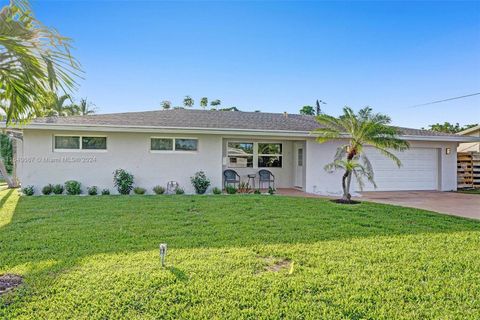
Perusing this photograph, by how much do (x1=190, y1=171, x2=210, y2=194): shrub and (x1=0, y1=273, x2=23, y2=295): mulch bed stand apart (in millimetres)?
9093

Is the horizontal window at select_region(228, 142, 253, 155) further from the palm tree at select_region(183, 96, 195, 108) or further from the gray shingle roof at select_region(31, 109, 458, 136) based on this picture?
the palm tree at select_region(183, 96, 195, 108)

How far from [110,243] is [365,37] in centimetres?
1585

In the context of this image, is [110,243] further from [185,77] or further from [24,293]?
[185,77]

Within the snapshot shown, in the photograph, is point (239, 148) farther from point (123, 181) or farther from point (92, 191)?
point (92, 191)

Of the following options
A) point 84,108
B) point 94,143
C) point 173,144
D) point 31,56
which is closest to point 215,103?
point 84,108

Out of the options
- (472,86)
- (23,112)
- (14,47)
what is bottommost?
(23,112)

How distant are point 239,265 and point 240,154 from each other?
11.7 m

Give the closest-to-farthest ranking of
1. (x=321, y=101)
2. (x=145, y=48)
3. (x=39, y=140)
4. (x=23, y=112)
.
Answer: (x=23, y=112)
(x=39, y=140)
(x=145, y=48)
(x=321, y=101)

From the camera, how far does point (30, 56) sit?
384 cm

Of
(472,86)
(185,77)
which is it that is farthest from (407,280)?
(472,86)

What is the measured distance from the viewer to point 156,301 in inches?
141

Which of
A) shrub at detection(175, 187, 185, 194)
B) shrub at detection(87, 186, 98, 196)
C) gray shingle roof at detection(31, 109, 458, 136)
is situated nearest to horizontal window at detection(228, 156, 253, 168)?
gray shingle roof at detection(31, 109, 458, 136)

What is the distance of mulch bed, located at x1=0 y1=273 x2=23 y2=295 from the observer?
392cm

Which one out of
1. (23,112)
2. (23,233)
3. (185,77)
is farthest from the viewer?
(185,77)
